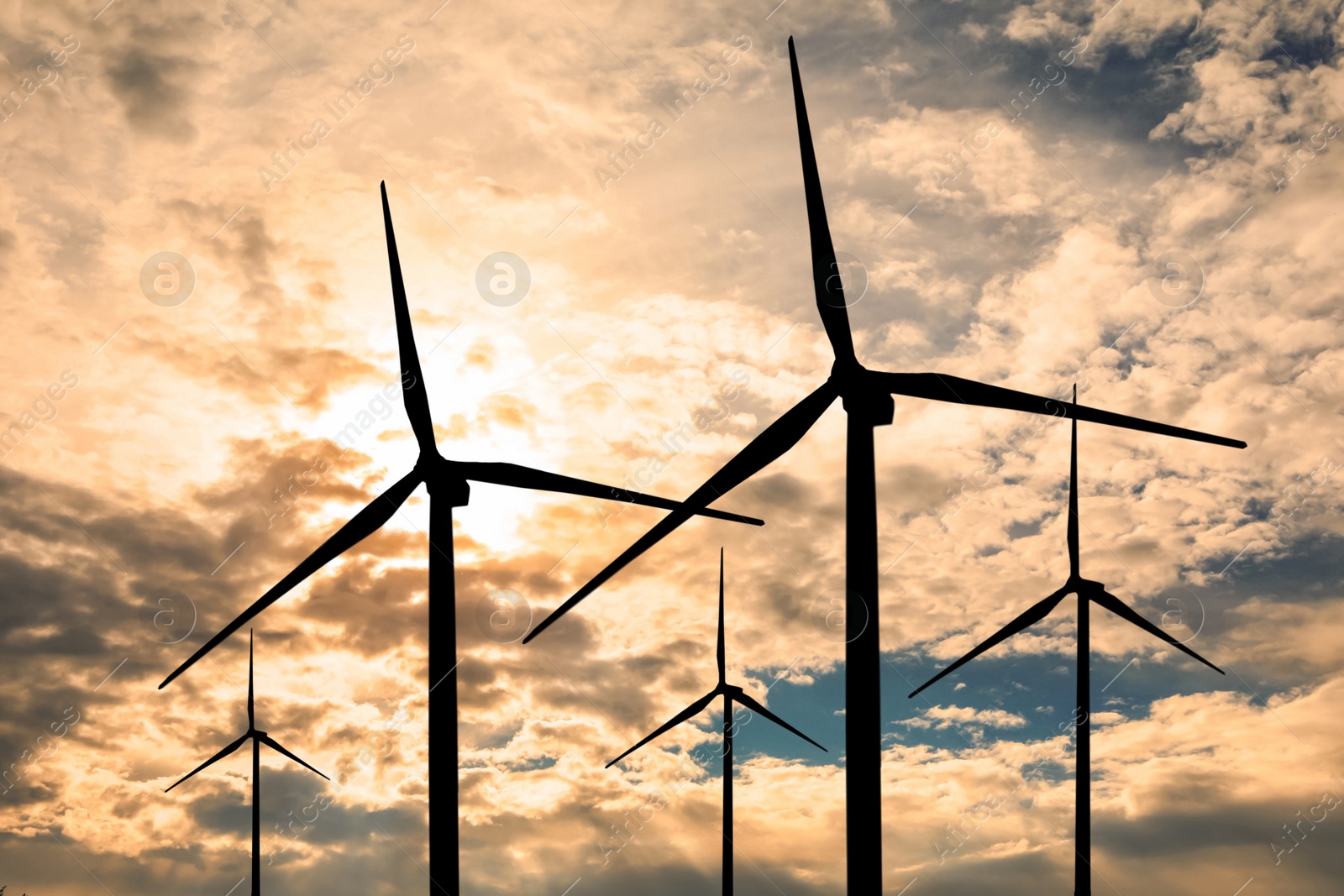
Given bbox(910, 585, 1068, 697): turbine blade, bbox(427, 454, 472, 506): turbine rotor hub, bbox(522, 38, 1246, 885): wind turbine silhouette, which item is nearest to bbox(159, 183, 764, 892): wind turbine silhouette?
bbox(427, 454, 472, 506): turbine rotor hub

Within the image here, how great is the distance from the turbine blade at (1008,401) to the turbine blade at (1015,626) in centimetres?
1891

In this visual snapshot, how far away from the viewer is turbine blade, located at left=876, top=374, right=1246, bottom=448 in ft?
86.7

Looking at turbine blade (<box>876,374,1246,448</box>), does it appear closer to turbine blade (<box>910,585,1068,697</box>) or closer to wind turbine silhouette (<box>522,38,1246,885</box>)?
wind turbine silhouette (<box>522,38,1246,885</box>)

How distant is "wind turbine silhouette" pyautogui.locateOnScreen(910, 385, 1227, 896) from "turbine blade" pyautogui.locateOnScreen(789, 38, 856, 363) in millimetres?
21230

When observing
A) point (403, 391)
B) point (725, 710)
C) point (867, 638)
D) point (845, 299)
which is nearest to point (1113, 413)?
point (845, 299)

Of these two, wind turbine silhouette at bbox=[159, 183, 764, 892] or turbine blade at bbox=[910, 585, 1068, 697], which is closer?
wind turbine silhouette at bbox=[159, 183, 764, 892]

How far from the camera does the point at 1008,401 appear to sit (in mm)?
27688

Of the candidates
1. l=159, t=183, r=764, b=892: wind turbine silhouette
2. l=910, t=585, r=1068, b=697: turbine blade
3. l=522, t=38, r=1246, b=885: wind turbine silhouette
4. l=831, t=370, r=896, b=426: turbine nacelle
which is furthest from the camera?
l=910, t=585, r=1068, b=697: turbine blade

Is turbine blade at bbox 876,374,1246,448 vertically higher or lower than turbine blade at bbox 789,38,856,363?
lower

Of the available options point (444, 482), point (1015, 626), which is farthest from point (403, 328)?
point (1015, 626)

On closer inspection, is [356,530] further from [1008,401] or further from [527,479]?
[1008,401]

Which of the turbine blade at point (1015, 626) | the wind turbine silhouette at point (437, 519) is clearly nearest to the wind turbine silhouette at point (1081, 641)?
the turbine blade at point (1015, 626)

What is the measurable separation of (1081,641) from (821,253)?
1011 inches

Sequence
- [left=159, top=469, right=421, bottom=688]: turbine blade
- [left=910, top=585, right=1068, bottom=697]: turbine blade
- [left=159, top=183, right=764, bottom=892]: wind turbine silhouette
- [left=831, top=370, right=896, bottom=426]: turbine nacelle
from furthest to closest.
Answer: [left=910, top=585, right=1068, bottom=697]: turbine blade
[left=159, top=469, right=421, bottom=688]: turbine blade
[left=159, top=183, right=764, bottom=892]: wind turbine silhouette
[left=831, top=370, right=896, bottom=426]: turbine nacelle
